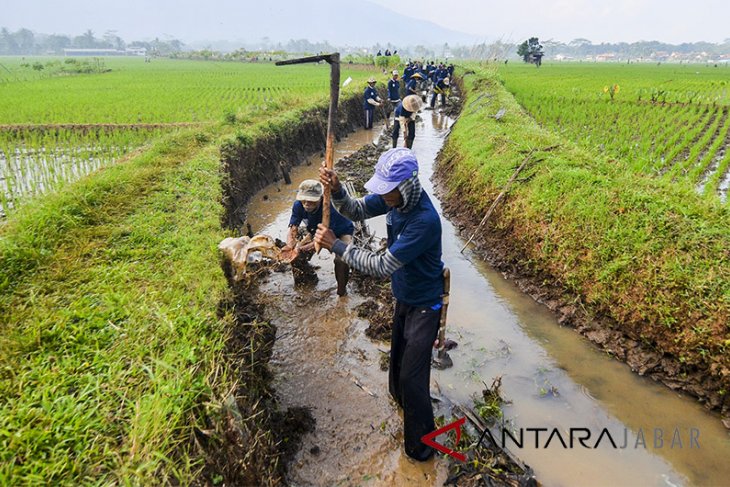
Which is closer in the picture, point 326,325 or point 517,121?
point 326,325

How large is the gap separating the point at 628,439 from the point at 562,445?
612 mm

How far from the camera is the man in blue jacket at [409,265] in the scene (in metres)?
2.80

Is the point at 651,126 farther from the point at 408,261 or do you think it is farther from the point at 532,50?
the point at 532,50

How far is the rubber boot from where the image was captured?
559cm

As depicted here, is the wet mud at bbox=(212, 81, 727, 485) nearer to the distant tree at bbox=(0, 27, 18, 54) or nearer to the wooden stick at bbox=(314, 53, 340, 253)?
the wooden stick at bbox=(314, 53, 340, 253)

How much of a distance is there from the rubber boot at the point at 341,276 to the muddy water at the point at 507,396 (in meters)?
0.13

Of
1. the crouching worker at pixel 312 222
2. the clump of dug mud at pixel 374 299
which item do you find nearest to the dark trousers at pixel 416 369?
the clump of dug mud at pixel 374 299

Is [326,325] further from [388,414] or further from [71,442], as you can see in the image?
[71,442]

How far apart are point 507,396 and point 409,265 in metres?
2.09

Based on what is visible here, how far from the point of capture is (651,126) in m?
13.4

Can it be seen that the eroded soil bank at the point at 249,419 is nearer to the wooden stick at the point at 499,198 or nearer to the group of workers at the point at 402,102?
the wooden stick at the point at 499,198

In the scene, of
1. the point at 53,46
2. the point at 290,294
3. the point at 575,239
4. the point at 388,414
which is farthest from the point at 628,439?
the point at 53,46

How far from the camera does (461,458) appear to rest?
11.0 feet

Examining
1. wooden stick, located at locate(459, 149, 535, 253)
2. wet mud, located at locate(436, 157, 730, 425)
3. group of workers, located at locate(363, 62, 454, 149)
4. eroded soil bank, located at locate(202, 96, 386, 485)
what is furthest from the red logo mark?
group of workers, located at locate(363, 62, 454, 149)
